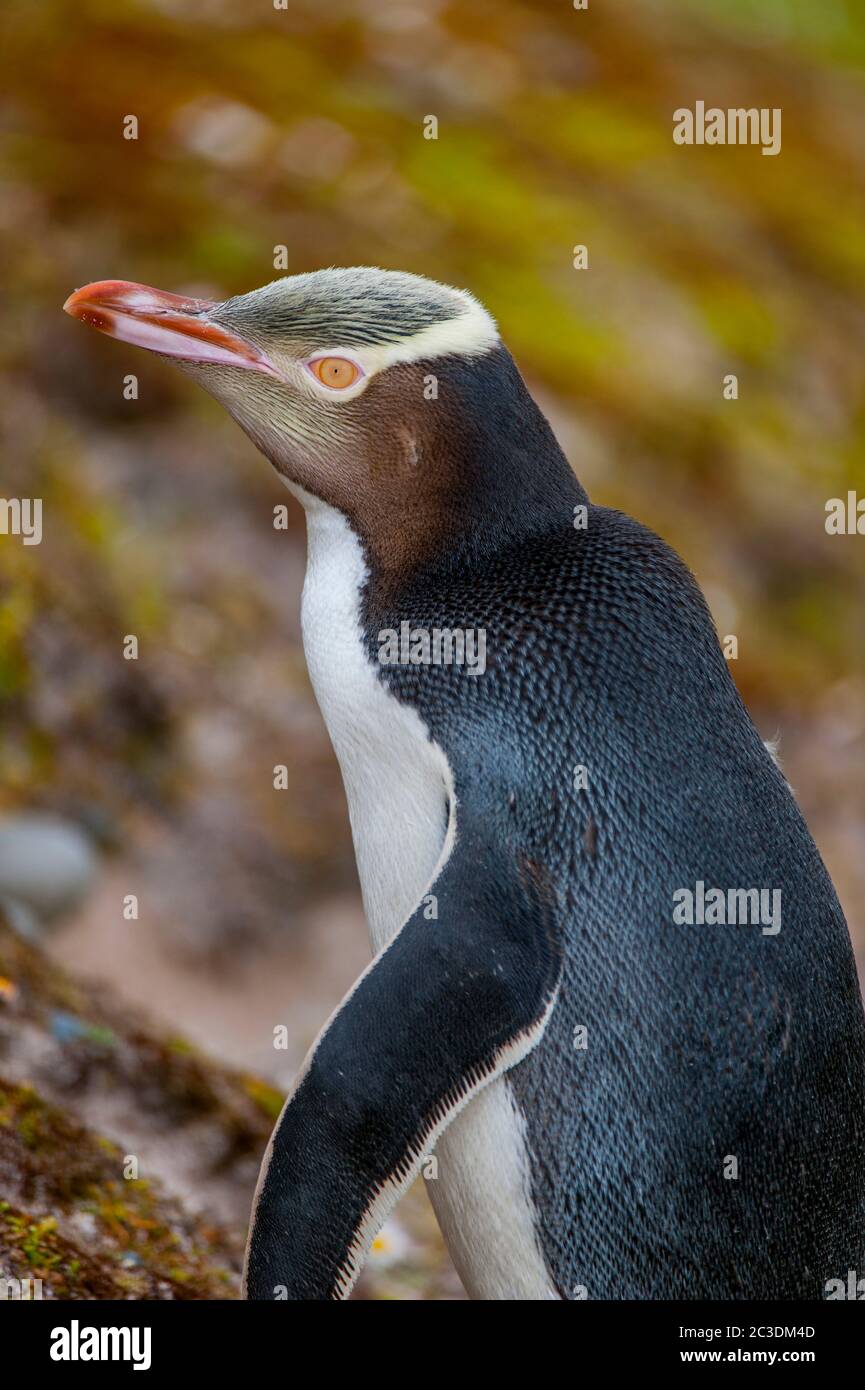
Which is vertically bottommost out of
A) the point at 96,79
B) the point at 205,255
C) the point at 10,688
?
the point at 10,688

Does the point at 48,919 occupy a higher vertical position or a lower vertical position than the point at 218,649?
lower

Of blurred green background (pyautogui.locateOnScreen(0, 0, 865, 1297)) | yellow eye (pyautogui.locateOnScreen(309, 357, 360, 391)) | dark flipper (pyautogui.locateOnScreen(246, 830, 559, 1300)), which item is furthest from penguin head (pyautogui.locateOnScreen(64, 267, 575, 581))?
blurred green background (pyautogui.locateOnScreen(0, 0, 865, 1297))

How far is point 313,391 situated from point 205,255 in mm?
5354

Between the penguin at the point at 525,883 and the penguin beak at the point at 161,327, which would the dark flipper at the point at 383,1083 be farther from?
the penguin beak at the point at 161,327

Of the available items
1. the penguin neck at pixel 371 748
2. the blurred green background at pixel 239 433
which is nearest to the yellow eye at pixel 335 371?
the penguin neck at pixel 371 748

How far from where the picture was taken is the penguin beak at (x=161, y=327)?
2457 mm

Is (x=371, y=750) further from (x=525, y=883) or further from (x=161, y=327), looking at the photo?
(x=161, y=327)

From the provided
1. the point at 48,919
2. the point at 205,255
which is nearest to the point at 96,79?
the point at 205,255

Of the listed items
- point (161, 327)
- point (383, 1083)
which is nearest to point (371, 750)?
point (383, 1083)

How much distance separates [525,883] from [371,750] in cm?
35

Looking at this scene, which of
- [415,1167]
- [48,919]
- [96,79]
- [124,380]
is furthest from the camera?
[96,79]

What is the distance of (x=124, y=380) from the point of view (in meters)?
6.80

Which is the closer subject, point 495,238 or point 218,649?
point 218,649
